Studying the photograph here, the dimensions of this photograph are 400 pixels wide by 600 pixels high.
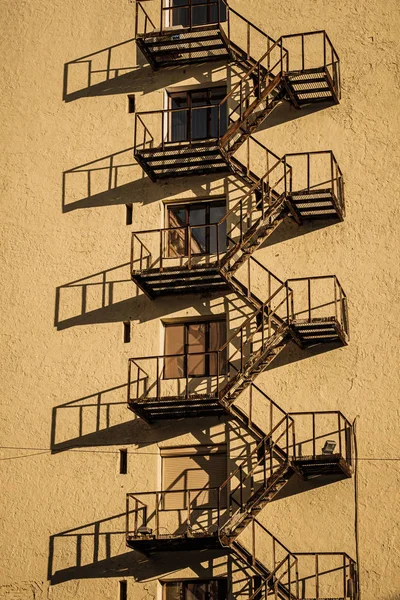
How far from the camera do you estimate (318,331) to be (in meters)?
44.1

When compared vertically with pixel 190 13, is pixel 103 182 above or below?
below

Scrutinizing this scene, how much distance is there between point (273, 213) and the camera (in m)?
45.2

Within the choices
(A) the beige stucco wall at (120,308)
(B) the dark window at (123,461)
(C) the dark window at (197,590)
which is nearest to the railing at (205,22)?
(A) the beige stucco wall at (120,308)

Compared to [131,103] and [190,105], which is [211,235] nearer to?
[190,105]

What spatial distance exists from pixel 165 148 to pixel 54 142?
453 centimetres

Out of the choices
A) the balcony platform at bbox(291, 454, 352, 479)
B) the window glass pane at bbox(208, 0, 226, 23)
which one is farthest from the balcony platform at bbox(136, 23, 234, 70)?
the balcony platform at bbox(291, 454, 352, 479)

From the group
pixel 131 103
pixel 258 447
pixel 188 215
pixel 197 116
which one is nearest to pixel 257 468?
pixel 258 447

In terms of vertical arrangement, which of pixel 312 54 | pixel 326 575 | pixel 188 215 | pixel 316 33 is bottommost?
pixel 326 575

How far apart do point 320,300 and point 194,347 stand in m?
3.97

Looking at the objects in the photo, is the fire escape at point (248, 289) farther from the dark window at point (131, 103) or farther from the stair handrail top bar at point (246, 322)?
the dark window at point (131, 103)

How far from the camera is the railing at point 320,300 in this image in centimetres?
4475

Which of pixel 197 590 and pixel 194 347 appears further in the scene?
pixel 194 347

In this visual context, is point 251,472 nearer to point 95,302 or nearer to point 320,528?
point 320,528

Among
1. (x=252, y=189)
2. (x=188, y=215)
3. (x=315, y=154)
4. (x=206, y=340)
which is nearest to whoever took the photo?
(x=252, y=189)
